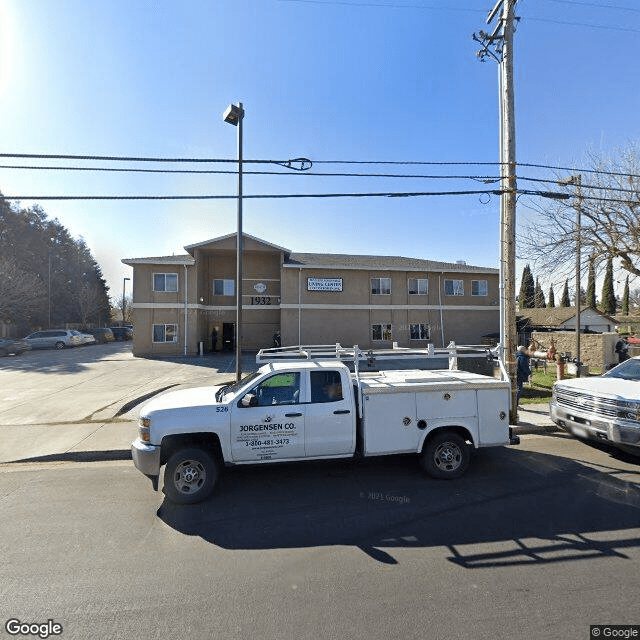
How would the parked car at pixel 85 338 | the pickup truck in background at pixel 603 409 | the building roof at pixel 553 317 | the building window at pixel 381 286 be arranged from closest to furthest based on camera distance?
1. the pickup truck in background at pixel 603 409
2. the building window at pixel 381 286
3. the parked car at pixel 85 338
4. the building roof at pixel 553 317

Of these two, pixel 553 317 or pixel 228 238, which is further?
pixel 553 317

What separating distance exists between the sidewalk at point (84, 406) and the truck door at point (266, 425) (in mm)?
3083

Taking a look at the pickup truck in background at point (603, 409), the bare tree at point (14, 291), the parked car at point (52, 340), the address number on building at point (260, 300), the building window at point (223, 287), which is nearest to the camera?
the pickup truck in background at point (603, 409)

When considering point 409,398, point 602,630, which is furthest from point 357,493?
point 602,630

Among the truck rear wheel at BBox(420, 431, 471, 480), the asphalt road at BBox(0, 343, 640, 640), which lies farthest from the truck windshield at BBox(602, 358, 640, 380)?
the truck rear wheel at BBox(420, 431, 471, 480)

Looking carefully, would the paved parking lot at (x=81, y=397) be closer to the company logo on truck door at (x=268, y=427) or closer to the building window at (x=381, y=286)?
the company logo on truck door at (x=268, y=427)

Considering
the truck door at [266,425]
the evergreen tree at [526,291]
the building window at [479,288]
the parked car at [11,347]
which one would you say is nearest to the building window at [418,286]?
the building window at [479,288]

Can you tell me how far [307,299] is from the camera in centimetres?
2481

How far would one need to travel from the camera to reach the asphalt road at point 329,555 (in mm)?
2600

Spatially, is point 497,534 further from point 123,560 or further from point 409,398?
point 123,560

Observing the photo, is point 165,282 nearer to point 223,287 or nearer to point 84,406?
point 223,287

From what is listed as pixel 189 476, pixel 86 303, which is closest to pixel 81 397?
pixel 189 476

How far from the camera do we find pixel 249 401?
15.2ft

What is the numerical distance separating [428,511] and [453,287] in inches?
981
